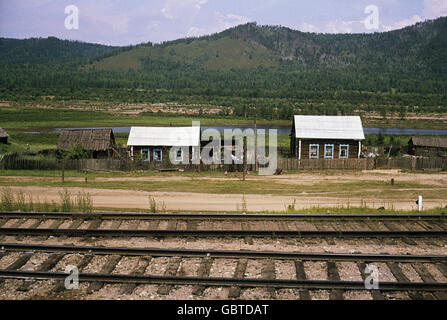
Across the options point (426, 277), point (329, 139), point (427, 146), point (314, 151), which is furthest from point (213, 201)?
point (427, 146)

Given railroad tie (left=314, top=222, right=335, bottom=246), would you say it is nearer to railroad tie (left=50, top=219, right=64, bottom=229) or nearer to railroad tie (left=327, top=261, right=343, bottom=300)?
railroad tie (left=327, top=261, right=343, bottom=300)

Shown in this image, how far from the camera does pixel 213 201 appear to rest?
2223cm

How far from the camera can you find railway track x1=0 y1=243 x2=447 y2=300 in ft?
32.6

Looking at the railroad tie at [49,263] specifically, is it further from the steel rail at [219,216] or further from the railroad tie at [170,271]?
the steel rail at [219,216]

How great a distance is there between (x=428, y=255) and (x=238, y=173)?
24759 mm

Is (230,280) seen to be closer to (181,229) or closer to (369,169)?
(181,229)

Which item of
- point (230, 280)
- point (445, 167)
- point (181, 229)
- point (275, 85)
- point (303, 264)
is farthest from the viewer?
point (275, 85)

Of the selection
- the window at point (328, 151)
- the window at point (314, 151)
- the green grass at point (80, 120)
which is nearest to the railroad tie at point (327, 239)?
the window at point (314, 151)

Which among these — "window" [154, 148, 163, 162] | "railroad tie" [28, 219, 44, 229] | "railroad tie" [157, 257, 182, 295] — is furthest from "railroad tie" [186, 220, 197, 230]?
"window" [154, 148, 163, 162]

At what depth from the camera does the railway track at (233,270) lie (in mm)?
9945

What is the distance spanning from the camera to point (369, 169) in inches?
1519

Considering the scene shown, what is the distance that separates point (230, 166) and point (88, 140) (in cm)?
1427
